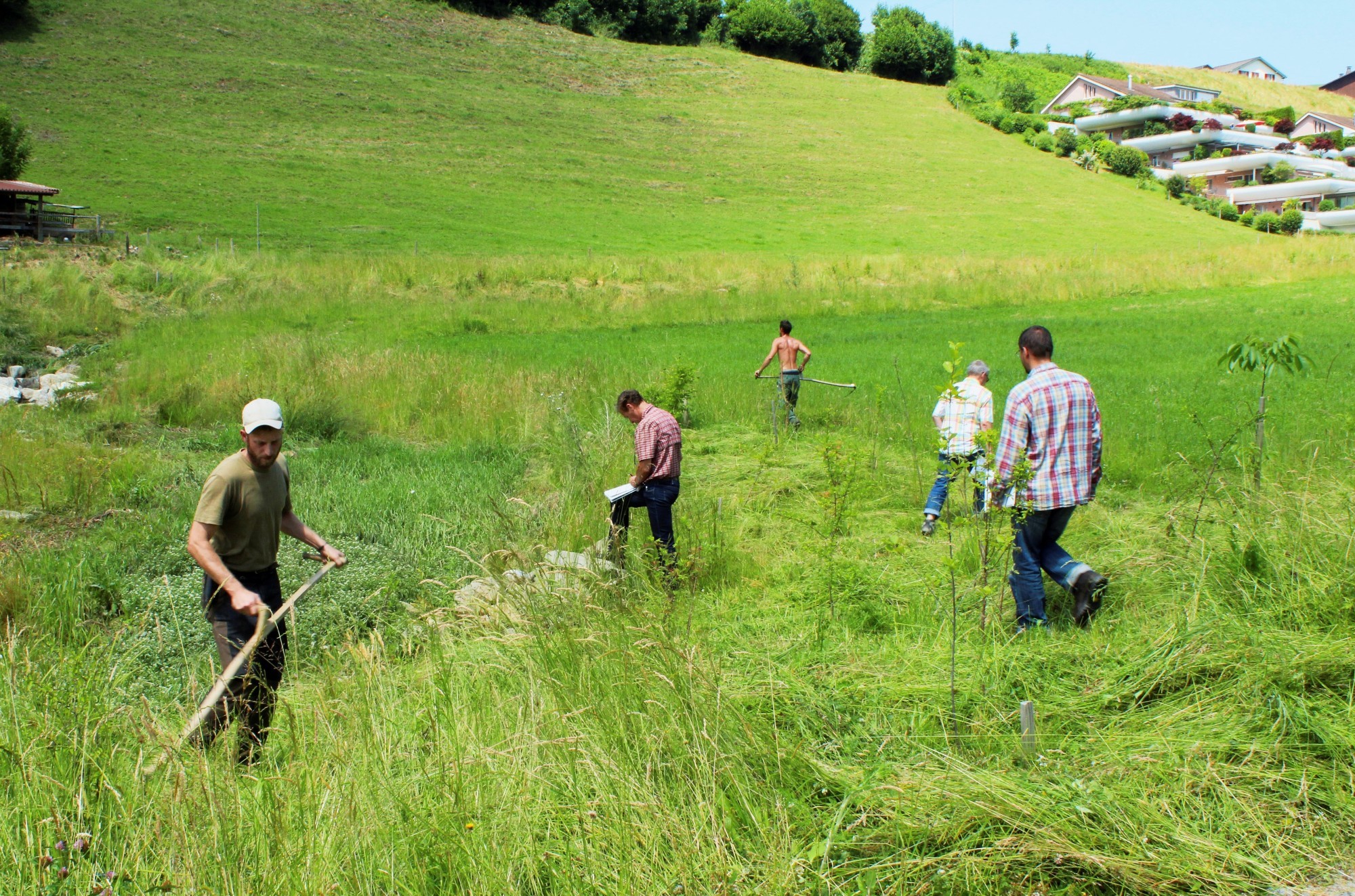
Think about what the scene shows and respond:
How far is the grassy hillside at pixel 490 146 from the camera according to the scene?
42469 millimetres

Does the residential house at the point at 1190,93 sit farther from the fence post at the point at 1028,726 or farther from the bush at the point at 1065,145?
the fence post at the point at 1028,726

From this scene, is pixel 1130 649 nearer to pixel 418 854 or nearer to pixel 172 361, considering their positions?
pixel 418 854

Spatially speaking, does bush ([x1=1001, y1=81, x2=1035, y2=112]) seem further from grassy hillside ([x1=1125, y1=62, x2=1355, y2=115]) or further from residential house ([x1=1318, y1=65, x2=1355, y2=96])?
residential house ([x1=1318, y1=65, x2=1355, y2=96])

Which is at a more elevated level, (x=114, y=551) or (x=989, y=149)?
(x=989, y=149)

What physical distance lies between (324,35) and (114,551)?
6971 cm

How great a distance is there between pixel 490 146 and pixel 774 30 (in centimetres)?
4314

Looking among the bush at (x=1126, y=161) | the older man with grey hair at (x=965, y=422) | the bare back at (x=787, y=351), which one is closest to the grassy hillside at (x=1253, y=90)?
the bush at (x=1126, y=161)

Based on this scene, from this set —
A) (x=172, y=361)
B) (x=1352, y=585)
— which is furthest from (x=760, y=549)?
(x=172, y=361)

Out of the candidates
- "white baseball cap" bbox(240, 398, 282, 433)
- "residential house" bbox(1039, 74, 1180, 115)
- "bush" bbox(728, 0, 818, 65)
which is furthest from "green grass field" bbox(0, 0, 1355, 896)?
"residential house" bbox(1039, 74, 1180, 115)

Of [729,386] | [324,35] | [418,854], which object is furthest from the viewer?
[324,35]

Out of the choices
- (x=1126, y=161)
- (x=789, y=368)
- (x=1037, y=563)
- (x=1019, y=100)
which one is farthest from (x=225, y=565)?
(x=1019, y=100)

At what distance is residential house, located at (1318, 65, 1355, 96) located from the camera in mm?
116312

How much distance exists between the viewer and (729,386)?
15195mm

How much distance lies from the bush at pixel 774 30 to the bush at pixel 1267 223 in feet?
149
